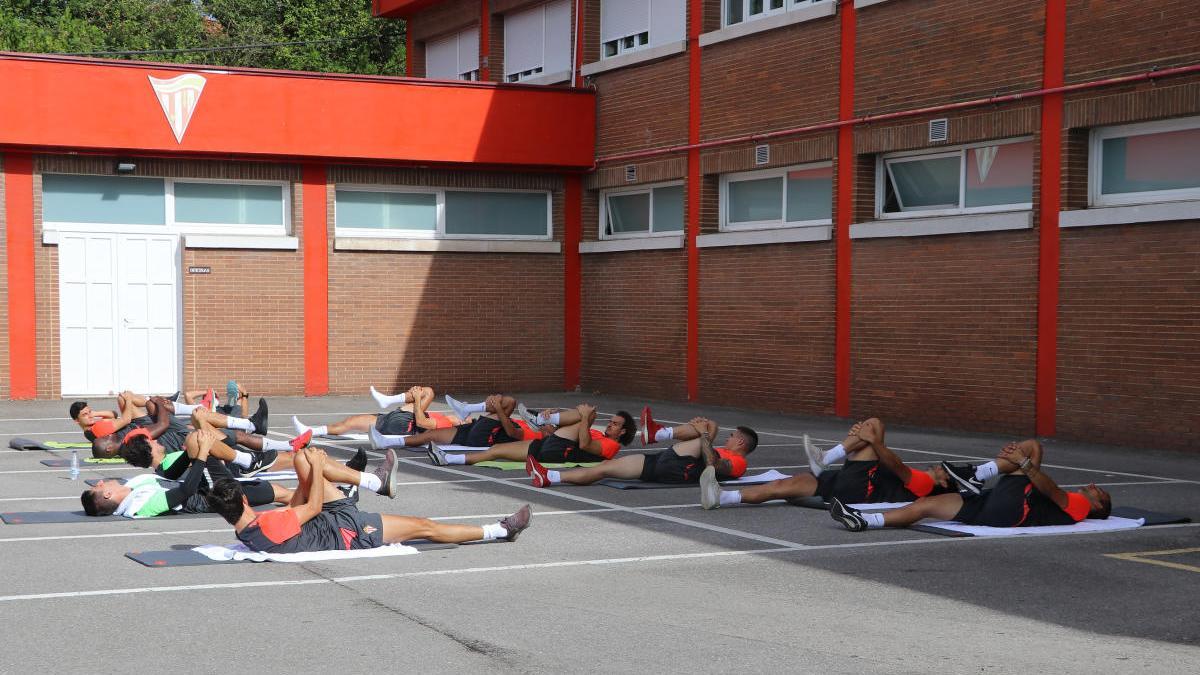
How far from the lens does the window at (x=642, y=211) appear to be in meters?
24.1

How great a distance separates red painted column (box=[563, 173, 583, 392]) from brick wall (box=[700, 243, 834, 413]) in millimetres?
3686

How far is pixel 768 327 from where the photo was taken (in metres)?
21.7

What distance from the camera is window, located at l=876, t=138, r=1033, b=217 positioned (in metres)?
17.8

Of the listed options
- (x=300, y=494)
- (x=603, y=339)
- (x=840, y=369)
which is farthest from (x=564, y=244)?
(x=300, y=494)

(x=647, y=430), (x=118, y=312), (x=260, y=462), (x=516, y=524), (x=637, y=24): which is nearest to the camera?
(x=516, y=524)

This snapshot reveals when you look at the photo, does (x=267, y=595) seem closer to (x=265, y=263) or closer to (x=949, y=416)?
(x=949, y=416)

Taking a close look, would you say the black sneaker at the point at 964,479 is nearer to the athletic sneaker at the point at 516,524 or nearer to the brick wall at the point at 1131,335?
the athletic sneaker at the point at 516,524

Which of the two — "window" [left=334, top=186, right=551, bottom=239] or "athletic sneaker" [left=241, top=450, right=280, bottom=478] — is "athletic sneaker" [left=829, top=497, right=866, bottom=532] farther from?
"window" [left=334, top=186, right=551, bottom=239]

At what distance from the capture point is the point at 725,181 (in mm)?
22969

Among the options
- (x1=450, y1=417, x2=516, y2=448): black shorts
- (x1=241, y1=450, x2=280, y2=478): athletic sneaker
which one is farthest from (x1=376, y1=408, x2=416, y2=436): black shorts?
(x1=241, y1=450, x2=280, y2=478): athletic sneaker

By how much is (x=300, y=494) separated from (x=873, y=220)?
12384 millimetres

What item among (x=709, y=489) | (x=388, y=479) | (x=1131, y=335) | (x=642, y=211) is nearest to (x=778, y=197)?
(x=642, y=211)

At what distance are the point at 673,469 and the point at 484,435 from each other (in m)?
2.96

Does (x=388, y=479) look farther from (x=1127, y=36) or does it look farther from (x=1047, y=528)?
(x=1127, y=36)
